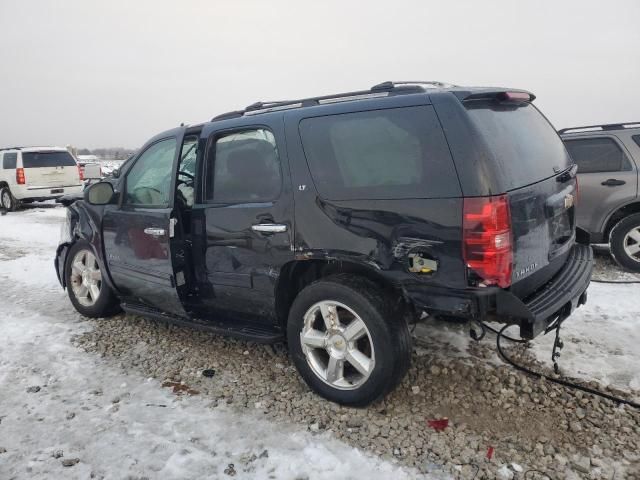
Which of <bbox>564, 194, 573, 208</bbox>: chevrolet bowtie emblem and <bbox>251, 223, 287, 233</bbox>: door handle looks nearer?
<bbox>251, 223, 287, 233</bbox>: door handle

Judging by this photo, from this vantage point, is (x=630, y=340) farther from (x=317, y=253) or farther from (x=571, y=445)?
(x=317, y=253)

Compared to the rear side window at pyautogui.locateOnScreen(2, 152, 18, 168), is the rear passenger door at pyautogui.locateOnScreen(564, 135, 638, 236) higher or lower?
lower

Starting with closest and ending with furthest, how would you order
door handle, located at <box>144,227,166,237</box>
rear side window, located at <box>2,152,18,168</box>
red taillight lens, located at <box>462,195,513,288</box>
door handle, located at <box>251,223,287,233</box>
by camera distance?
red taillight lens, located at <box>462,195,513,288</box> → door handle, located at <box>251,223,287,233</box> → door handle, located at <box>144,227,166,237</box> → rear side window, located at <box>2,152,18,168</box>

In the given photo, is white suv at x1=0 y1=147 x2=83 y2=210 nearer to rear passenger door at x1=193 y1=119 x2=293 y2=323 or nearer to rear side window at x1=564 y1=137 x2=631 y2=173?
rear passenger door at x1=193 y1=119 x2=293 y2=323

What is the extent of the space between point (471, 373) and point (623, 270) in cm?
368

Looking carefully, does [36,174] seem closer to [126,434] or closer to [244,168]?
[244,168]

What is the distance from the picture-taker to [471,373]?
338 centimetres

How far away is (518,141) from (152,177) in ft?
9.36

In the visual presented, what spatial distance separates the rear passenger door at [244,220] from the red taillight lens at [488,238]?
113cm

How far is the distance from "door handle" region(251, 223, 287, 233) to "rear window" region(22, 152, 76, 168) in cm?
1334

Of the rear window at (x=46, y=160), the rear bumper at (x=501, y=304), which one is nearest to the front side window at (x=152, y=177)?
the rear bumper at (x=501, y=304)

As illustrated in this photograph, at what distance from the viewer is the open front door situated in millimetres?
3693

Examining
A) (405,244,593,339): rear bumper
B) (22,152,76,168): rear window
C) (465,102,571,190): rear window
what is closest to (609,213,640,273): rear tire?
(465,102,571,190): rear window

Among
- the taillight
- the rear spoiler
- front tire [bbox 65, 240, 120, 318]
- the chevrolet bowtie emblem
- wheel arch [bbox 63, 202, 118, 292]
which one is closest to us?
the rear spoiler
